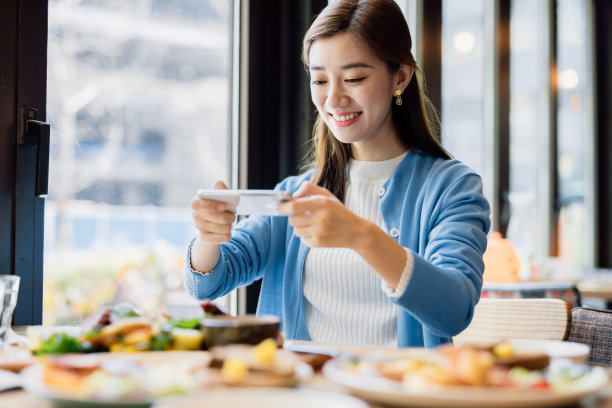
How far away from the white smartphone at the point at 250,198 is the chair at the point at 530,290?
1404mm

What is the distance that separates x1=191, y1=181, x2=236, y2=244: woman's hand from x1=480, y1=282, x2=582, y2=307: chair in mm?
1315

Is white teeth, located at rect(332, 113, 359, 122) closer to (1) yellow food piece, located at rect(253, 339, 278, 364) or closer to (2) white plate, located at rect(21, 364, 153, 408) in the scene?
(1) yellow food piece, located at rect(253, 339, 278, 364)

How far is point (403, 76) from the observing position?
5.70 ft

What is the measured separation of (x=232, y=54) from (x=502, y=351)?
70.6 inches

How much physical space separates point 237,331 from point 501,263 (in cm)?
216

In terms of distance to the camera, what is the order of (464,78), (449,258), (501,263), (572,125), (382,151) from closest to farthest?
(449,258) → (382,151) → (501,263) → (464,78) → (572,125)

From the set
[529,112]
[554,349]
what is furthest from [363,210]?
[529,112]

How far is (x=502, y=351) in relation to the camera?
2.92 feet

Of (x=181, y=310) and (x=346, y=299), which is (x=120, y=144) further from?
(x=346, y=299)

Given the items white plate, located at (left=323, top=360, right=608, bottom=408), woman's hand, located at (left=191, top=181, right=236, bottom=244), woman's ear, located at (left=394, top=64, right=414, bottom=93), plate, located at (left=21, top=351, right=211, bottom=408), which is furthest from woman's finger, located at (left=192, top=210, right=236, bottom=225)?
white plate, located at (left=323, top=360, right=608, bottom=408)

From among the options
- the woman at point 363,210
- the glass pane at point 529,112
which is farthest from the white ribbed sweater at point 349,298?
the glass pane at point 529,112

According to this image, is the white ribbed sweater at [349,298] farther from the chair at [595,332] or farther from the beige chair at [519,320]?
the chair at [595,332]

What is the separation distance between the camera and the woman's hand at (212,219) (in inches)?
54.9

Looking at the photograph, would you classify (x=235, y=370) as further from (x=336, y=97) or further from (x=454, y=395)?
(x=336, y=97)
